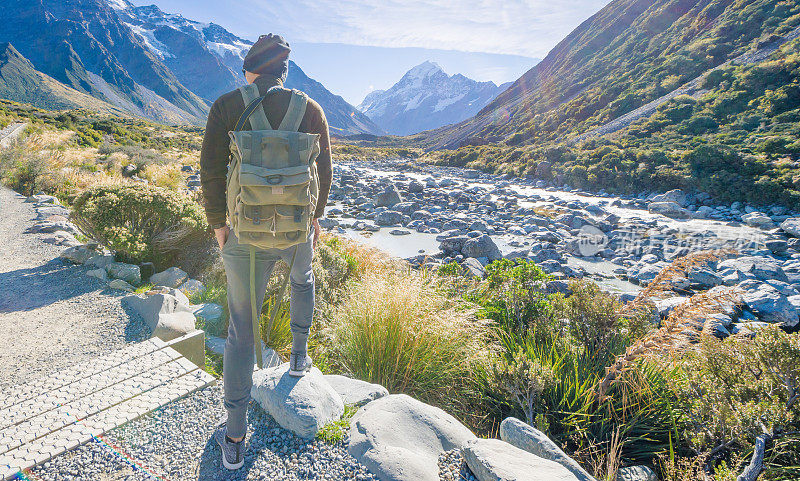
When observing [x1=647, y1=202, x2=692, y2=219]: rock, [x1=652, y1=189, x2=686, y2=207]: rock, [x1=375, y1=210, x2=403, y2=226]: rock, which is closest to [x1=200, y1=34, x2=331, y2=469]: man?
[x1=375, y1=210, x2=403, y2=226]: rock

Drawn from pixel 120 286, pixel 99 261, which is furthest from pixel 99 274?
pixel 120 286

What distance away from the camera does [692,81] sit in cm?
3036

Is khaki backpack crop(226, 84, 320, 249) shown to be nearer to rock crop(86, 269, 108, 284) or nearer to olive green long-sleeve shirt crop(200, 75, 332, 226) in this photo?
olive green long-sleeve shirt crop(200, 75, 332, 226)

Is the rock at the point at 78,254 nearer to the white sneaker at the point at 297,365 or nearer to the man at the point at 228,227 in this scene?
the white sneaker at the point at 297,365

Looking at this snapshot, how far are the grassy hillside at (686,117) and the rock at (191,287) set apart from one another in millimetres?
16641

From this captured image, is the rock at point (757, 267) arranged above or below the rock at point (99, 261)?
above

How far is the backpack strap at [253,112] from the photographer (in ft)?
5.64

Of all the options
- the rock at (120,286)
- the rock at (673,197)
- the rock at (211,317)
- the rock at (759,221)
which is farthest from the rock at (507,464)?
the rock at (673,197)

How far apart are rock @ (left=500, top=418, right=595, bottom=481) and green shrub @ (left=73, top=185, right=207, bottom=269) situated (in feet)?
16.3

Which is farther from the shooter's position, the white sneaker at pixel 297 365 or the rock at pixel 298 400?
the white sneaker at pixel 297 365

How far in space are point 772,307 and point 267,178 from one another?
763 centimetres

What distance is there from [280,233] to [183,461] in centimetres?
140

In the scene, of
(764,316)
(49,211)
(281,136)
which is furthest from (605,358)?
(49,211)

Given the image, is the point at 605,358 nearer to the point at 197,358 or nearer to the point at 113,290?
the point at 197,358
